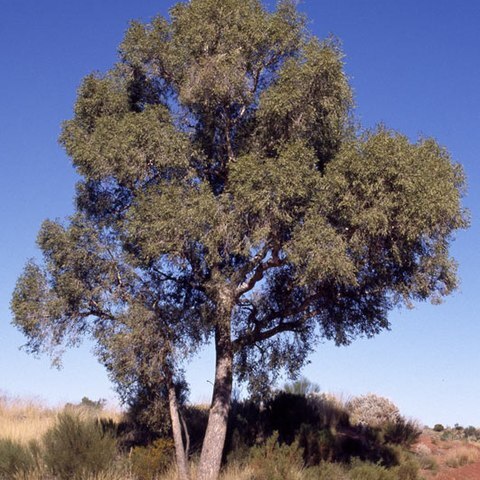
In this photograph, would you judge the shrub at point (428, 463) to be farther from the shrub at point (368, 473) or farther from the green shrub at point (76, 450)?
the green shrub at point (76, 450)

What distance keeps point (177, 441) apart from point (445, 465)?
43.7 ft

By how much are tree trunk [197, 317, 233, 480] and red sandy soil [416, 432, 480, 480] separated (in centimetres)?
962

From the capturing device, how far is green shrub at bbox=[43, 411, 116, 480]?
52.1ft

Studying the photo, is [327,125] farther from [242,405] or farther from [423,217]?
[242,405]

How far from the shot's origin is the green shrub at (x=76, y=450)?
52.1 feet

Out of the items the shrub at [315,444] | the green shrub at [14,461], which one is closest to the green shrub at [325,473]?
the shrub at [315,444]

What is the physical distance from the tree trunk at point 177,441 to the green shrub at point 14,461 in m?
3.46

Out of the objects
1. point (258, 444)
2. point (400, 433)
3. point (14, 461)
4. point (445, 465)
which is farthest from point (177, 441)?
point (400, 433)

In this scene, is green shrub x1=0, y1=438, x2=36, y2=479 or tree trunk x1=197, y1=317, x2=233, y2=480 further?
tree trunk x1=197, y1=317, x2=233, y2=480

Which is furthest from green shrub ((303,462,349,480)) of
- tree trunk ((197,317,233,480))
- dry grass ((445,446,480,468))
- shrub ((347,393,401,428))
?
shrub ((347,393,401,428))

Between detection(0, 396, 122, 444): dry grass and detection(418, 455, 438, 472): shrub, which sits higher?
detection(0, 396, 122, 444): dry grass

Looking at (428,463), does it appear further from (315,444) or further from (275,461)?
(275,461)

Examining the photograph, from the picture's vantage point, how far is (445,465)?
26156mm

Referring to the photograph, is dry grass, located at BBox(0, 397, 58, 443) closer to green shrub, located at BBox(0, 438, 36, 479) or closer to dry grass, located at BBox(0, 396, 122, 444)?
dry grass, located at BBox(0, 396, 122, 444)
